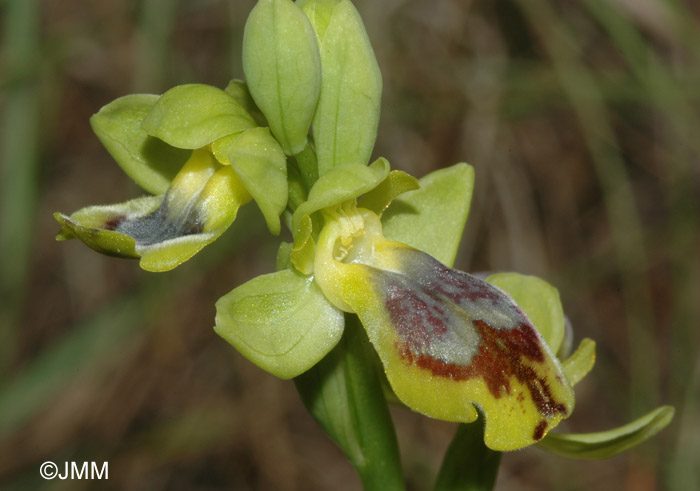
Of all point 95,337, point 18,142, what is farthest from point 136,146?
point 95,337

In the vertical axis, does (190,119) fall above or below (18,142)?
above

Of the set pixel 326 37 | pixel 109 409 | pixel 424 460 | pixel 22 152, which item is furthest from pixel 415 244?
pixel 109 409

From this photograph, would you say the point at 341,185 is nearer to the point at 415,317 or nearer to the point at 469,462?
the point at 415,317

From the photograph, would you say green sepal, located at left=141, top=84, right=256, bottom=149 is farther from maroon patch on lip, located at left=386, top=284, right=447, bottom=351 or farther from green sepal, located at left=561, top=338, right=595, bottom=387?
green sepal, located at left=561, top=338, right=595, bottom=387

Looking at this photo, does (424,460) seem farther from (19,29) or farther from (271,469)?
(19,29)

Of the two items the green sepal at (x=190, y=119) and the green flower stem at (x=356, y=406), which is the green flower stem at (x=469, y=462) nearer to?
the green flower stem at (x=356, y=406)

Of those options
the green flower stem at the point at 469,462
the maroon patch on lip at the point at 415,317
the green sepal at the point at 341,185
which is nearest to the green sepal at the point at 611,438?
the green flower stem at the point at 469,462
